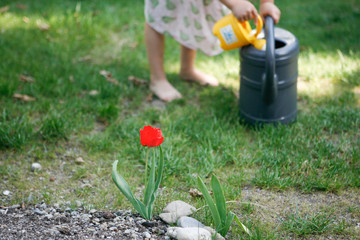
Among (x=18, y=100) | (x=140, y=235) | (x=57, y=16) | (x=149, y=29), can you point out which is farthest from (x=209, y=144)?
(x=57, y=16)

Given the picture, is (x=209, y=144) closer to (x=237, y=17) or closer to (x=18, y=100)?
(x=237, y=17)

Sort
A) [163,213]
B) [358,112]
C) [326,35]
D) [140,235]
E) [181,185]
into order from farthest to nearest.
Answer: [326,35] < [358,112] < [181,185] < [163,213] < [140,235]

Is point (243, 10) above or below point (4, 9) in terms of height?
above

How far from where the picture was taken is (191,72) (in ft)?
9.98

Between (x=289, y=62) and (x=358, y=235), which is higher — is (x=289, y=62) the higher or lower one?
the higher one

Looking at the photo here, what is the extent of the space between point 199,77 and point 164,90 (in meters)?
0.35

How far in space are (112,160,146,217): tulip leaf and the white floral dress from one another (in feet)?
4.39

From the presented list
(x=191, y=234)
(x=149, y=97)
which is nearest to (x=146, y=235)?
(x=191, y=234)

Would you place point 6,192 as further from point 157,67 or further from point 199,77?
point 199,77

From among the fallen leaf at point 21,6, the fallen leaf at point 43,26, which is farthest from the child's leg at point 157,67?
the fallen leaf at point 21,6

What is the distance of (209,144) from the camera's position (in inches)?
88.5

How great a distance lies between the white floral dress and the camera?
8.55ft

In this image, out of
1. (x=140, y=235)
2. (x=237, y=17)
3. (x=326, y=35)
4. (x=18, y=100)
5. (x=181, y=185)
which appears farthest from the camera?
(x=326, y=35)

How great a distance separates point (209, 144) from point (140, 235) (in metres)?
0.83
